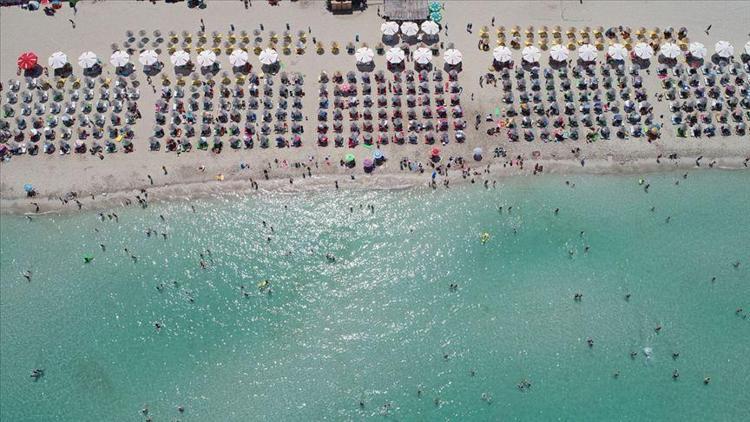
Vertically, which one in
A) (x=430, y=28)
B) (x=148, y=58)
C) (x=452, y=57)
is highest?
(x=430, y=28)

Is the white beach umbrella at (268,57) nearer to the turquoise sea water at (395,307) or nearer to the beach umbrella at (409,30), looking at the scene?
the beach umbrella at (409,30)

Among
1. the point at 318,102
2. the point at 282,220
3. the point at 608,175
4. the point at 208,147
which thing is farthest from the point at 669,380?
the point at 208,147

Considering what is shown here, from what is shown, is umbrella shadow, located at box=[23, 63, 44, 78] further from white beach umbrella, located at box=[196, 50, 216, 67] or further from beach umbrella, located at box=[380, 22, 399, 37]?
beach umbrella, located at box=[380, 22, 399, 37]

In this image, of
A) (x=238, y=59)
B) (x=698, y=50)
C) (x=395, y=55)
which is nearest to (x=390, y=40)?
(x=395, y=55)

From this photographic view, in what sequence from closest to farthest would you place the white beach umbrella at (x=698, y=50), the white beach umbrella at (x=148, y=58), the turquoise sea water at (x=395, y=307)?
the turquoise sea water at (x=395, y=307) → the white beach umbrella at (x=148, y=58) → the white beach umbrella at (x=698, y=50)

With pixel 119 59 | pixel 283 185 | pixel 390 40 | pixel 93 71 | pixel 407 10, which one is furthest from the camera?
pixel 407 10

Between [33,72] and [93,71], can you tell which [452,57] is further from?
[33,72]

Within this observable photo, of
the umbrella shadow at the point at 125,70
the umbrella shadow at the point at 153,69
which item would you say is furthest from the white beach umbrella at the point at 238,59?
the umbrella shadow at the point at 125,70
